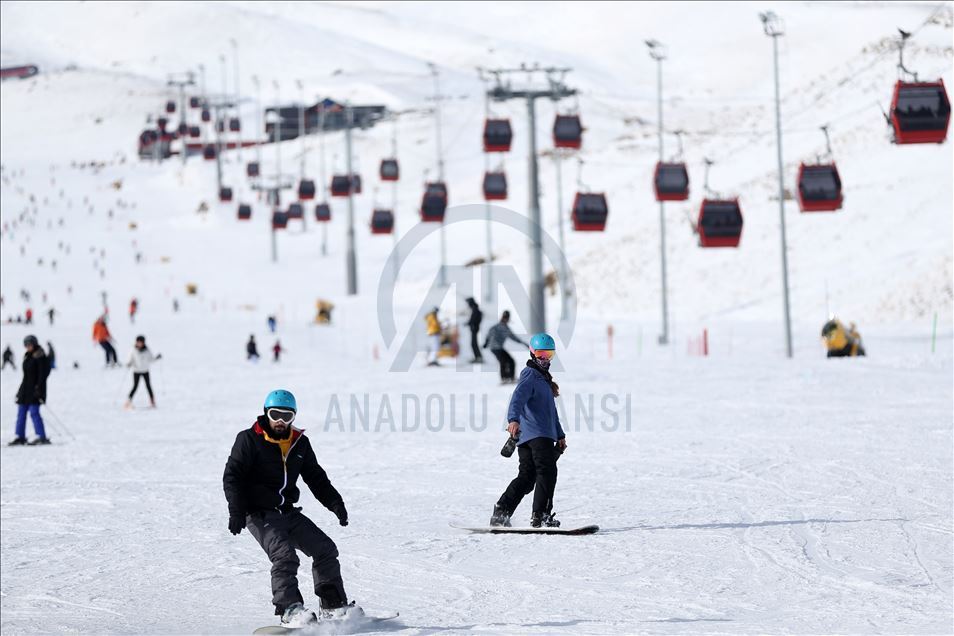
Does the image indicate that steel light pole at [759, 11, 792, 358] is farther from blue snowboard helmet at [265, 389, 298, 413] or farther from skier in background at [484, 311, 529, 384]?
blue snowboard helmet at [265, 389, 298, 413]

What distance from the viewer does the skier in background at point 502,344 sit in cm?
2417

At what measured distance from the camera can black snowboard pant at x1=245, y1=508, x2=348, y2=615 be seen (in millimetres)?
7461

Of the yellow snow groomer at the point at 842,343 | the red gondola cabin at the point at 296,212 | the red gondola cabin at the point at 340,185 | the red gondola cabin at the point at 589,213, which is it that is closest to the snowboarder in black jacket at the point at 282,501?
the yellow snow groomer at the point at 842,343

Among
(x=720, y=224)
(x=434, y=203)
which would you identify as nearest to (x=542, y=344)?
(x=720, y=224)

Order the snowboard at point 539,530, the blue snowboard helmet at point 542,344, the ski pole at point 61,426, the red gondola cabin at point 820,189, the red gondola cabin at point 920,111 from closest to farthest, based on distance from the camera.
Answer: the blue snowboard helmet at point 542,344 → the snowboard at point 539,530 → the ski pole at point 61,426 → the red gondola cabin at point 920,111 → the red gondola cabin at point 820,189

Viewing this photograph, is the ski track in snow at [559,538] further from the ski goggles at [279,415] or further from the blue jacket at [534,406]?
the ski goggles at [279,415]

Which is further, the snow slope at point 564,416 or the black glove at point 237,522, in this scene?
the snow slope at point 564,416

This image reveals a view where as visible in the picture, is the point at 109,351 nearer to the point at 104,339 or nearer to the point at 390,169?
the point at 104,339

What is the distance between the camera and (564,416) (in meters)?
21.2

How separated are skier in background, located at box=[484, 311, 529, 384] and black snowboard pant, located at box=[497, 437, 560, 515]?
1197 cm

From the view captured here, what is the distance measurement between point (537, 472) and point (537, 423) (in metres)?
0.42

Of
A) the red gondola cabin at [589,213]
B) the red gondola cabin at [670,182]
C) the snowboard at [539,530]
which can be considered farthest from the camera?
the red gondola cabin at [589,213]

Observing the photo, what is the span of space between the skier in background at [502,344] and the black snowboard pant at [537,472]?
39.3 feet

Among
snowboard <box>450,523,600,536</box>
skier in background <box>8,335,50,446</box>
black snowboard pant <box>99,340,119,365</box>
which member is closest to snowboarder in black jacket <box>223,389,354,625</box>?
snowboard <box>450,523,600,536</box>
